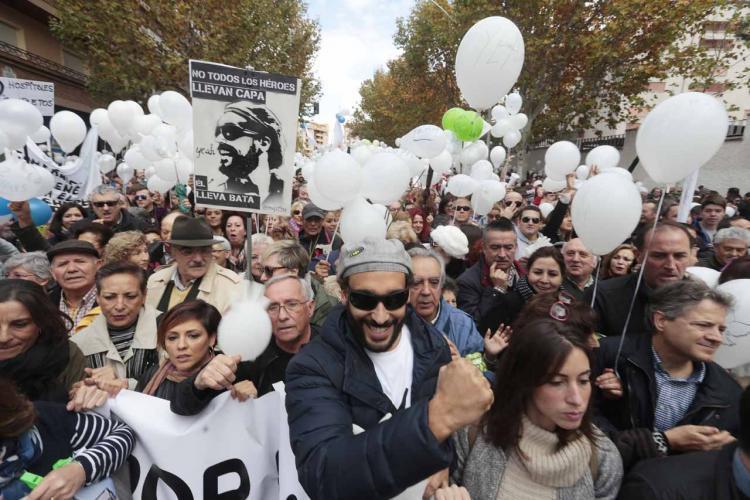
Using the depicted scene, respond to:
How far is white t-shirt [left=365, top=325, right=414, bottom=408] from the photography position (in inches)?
55.4

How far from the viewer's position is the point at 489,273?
11.0 ft

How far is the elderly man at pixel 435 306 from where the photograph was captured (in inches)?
95.0

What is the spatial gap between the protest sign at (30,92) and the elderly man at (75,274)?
4.38 metres

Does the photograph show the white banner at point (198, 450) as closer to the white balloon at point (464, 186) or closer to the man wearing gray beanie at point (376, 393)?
the man wearing gray beanie at point (376, 393)

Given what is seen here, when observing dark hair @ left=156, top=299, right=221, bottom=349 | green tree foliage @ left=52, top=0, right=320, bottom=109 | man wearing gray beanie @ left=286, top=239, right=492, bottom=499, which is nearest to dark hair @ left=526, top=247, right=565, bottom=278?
man wearing gray beanie @ left=286, top=239, right=492, bottom=499

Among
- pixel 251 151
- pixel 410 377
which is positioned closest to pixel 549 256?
pixel 410 377

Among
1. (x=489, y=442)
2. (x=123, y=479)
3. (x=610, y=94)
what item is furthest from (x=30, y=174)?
(x=610, y=94)

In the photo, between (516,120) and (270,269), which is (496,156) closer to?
(516,120)

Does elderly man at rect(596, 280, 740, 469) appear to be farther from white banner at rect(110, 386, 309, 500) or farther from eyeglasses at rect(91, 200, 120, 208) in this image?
eyeglasses at rect(91, 200, 120, 208)

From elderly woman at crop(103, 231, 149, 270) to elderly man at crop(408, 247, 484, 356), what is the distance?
213 centimetres

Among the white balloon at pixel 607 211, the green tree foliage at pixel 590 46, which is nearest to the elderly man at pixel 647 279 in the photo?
the white balloon at pixel 607 211

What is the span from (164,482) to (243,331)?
0.84 metres

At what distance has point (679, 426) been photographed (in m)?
1.70

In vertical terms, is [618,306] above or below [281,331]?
above
